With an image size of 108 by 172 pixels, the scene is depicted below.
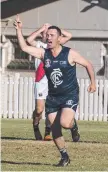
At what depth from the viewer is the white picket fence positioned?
20.0m

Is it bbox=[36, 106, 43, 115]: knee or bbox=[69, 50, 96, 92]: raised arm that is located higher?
bbox=[69, 50, 96, 92]: raised arm

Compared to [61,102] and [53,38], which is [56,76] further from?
[53,38]

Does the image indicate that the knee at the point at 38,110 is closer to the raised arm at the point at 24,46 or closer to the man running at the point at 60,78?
the man running at the point at 60,78

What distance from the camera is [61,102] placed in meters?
10.3

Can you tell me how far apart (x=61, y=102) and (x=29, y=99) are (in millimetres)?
10034

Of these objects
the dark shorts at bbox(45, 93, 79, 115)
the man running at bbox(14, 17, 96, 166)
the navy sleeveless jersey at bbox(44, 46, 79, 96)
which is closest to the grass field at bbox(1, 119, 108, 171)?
the man running at bbox(14, 17, 96, 166)

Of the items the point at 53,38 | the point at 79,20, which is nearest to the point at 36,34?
the point at 53,38

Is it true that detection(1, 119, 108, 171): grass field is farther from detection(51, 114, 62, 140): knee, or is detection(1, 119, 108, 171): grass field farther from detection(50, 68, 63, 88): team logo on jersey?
detection(50, 68, 63, 88): team logo on jersey

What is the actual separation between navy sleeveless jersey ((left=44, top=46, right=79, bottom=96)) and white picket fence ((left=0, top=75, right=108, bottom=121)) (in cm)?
965

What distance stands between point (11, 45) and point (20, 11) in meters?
1.28

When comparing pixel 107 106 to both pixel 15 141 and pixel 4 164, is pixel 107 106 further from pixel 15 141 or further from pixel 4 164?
pixel 4 164

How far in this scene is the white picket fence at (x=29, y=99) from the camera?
20031mm

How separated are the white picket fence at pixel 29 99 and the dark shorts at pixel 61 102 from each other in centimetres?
956

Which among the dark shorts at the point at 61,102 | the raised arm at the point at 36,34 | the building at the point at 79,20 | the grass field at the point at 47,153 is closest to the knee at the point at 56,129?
the dark shorts at the point at 61,102
